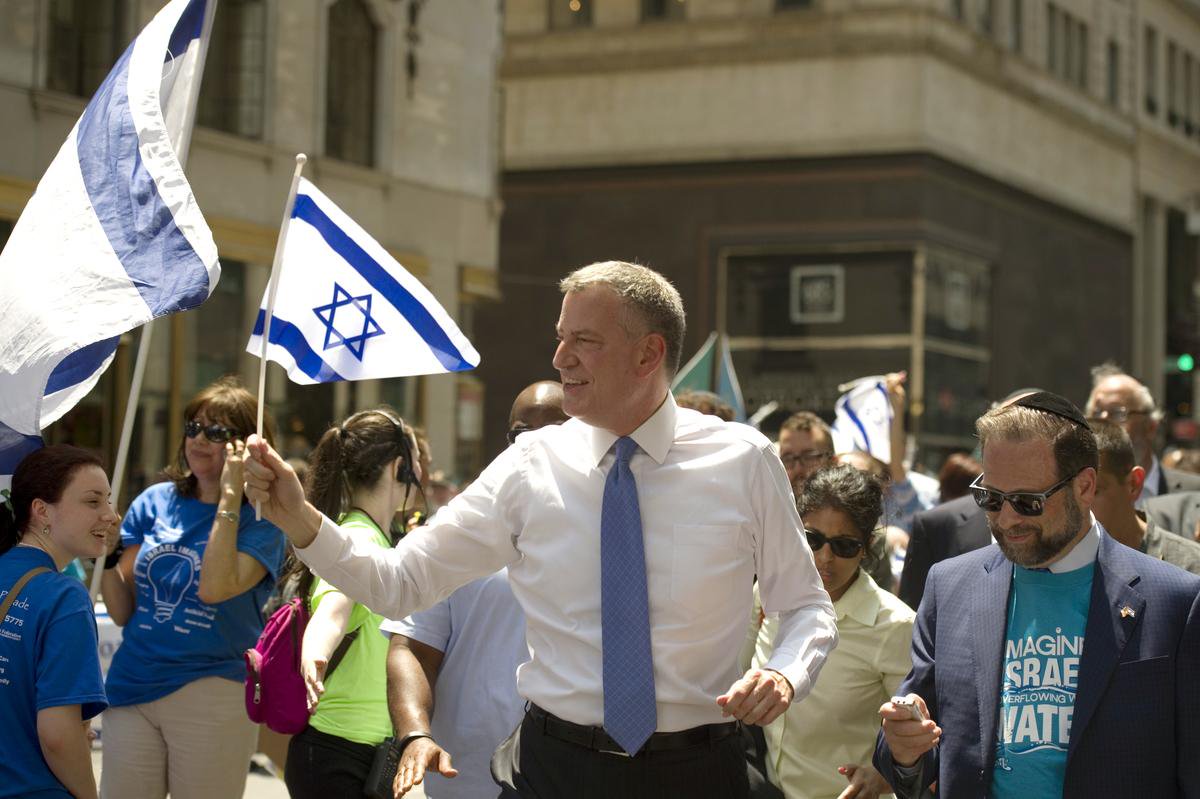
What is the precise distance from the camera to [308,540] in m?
4.29

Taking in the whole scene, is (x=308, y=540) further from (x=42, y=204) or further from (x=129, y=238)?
(x=42, y=204)

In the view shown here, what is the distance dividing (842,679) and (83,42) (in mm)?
14212

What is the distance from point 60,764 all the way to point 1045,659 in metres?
2.73

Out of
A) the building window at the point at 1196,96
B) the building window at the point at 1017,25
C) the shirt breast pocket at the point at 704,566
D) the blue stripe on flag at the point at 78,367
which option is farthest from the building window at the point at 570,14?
the shirt breast pocket at the point at 704,566

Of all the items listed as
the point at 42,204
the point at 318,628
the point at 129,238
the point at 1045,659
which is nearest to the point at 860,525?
the point at 1045,659

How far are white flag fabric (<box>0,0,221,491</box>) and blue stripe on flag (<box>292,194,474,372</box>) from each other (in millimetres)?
352

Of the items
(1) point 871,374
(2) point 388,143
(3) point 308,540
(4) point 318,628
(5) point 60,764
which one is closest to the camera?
(3) point 308,540

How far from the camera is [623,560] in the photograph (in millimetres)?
4316

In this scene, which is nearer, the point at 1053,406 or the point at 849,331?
the point at 1053,406

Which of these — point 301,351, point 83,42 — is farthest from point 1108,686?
point 83,42

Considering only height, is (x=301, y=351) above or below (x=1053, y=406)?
above

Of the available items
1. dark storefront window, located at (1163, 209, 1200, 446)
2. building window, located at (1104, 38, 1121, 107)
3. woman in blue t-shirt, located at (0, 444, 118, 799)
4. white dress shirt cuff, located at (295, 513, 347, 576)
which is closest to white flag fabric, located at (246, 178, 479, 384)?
woman in blue t-shirt, located at (0, 444, 118, 799)

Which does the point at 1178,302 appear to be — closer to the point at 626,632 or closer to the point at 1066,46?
the point at 1066,46

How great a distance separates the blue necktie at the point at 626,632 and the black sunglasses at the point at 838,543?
142 centimetres
